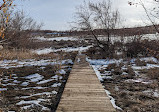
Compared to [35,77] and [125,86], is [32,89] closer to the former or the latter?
[35,77]

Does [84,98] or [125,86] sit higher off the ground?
[84,98]

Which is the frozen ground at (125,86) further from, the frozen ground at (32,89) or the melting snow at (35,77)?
the melting snow at (35,77)

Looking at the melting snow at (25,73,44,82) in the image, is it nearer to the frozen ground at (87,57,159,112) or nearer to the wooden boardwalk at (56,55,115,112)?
the wooden boardwalk at (56,55,115,112)

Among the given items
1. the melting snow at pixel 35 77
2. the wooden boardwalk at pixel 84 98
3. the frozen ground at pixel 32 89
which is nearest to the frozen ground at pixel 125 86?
the wooden boardwalk at pixel 84 98

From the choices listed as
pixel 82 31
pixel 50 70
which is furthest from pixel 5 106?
pixel 82 31

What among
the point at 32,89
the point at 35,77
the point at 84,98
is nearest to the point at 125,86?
the point at 84,98

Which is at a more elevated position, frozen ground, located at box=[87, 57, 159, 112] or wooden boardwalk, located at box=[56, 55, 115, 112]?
wooden boardwalk, located at box=[56, 55, 115, 112]

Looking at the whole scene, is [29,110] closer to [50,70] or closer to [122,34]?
[50,70]

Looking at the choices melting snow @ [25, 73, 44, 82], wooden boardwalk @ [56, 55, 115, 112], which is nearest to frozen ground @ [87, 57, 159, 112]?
wooden boardwalk @ [56, 55, 115, 112]

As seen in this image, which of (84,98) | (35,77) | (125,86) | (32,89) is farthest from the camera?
(35,77)

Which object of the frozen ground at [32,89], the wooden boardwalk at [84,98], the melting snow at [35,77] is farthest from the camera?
the melting snow at [35,77]

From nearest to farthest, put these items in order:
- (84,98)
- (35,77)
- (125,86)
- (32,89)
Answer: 1. (84,98)
2. (32,89)
3. (125,86)
4. (35,77)

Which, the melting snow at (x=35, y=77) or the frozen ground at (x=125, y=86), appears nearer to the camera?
the frozen ground at (x=125, y=86)

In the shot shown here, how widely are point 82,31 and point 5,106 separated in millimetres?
7055
